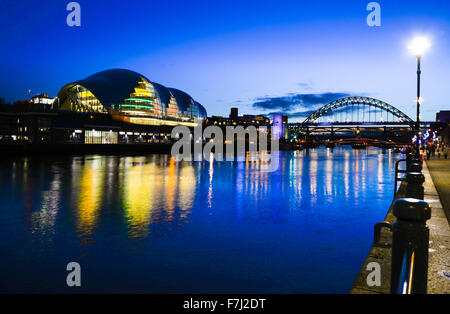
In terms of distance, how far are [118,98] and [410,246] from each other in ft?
332

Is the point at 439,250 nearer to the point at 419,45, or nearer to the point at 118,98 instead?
the point at 419,45

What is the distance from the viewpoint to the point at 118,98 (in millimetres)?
98562

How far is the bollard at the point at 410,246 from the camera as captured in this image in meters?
3.47

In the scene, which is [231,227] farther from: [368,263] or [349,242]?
[368,263]

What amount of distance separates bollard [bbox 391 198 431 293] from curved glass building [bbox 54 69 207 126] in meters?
97.5

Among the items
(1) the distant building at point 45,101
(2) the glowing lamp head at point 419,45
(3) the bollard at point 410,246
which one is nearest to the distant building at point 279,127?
(1) the distant building at point 45,101

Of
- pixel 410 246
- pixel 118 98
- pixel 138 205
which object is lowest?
pixel 138 205

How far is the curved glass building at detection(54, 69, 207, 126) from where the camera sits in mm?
95000

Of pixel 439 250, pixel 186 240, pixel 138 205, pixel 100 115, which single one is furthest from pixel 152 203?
pixel 100 115

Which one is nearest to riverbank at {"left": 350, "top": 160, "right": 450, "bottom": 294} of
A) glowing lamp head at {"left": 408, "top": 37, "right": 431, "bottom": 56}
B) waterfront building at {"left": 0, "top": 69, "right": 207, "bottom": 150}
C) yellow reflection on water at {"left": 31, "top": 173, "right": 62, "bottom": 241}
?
yellow reflection on water at {"left": 31, "top": 173, "right": 62, "bottom": 241}

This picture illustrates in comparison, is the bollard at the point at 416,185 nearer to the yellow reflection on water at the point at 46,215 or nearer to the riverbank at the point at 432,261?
the riverbank at the point at 432,261
